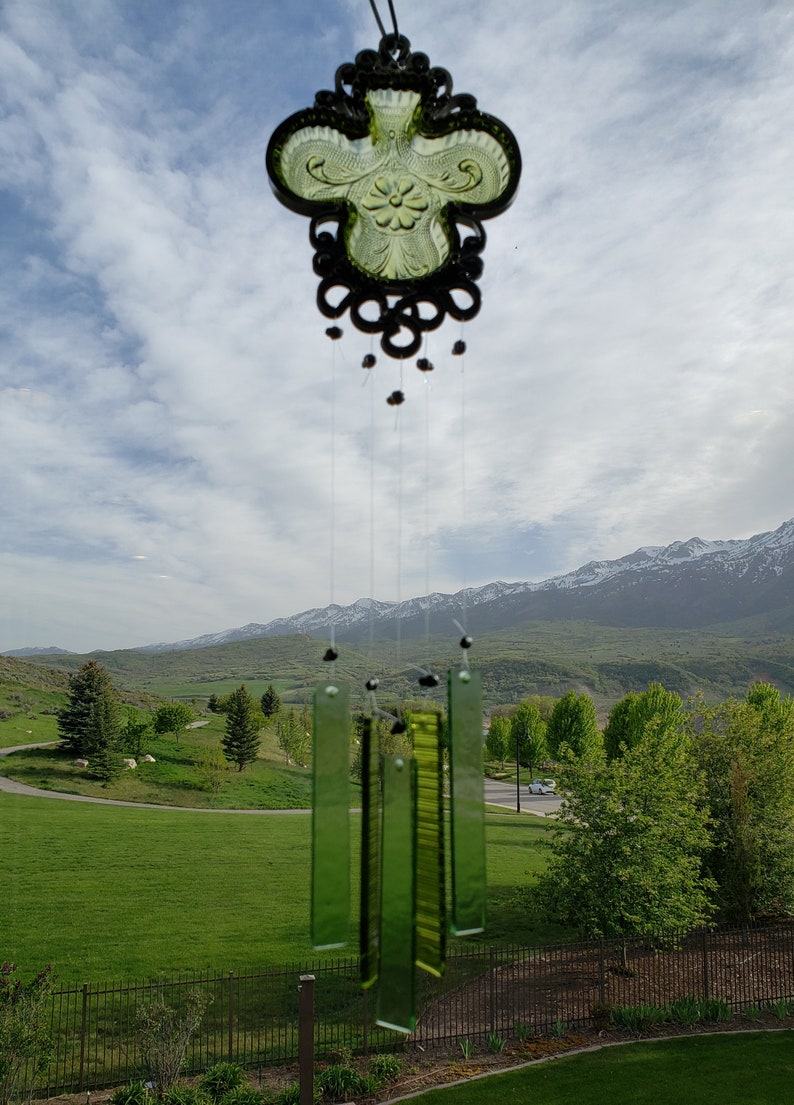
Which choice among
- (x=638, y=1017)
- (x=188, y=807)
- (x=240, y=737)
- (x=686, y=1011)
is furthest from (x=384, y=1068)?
(x=240, y=737)

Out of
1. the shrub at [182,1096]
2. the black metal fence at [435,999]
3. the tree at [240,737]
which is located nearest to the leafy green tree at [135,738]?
the tree at [240,737]

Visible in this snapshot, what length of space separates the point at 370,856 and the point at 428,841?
0.82 feet

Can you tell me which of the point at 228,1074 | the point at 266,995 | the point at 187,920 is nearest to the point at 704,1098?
the point at 228,1074

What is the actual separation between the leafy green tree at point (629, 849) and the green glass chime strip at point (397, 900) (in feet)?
44.4

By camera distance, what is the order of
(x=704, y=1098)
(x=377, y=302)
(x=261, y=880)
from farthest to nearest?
(x=261, y=880)
(x=704, y=1098)
(x=377, y=302)

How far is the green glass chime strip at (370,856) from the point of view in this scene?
266 cm

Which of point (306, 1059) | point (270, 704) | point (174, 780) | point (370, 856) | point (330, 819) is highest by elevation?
point (330, 819)

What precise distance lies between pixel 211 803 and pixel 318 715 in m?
41.7

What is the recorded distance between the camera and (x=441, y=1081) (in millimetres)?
10758

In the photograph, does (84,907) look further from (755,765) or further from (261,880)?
(755,765)

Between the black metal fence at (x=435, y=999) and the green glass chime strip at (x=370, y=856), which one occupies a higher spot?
the green glass chime strip at (x=370, y=856)

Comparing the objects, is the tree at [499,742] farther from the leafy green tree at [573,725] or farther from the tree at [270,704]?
the tree at [270,704]

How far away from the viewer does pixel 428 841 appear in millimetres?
2738

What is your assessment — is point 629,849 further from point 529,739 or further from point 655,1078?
point 529,739
